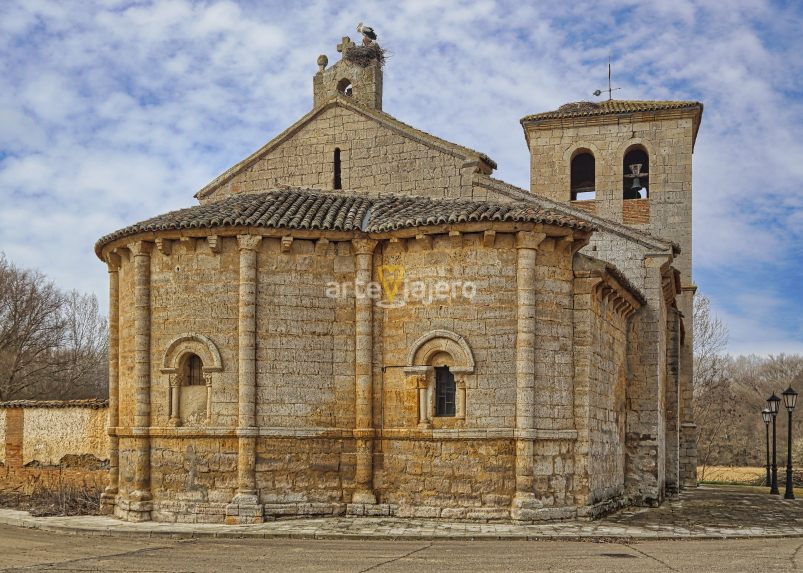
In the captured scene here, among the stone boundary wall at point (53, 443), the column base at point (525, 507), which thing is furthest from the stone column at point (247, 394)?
the stone boundary wall at point (53, 443)

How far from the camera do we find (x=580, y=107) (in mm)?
26656

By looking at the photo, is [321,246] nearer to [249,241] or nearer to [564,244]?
[249,241]

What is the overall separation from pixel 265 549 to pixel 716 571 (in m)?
6.16

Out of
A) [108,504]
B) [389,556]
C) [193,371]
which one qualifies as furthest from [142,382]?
[389,556]

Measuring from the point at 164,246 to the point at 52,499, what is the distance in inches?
249

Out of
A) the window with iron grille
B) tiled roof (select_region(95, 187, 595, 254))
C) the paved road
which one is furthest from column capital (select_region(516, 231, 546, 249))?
the paved road

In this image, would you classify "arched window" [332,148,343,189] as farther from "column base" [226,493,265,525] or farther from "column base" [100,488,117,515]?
"column base" [100,488,117,515]

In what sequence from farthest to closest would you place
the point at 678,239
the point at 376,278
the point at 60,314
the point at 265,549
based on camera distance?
the point at 60,314 → the point at 678,239 → the point at 376,278 → the point at 265,549

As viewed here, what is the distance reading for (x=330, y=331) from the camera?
15.7m

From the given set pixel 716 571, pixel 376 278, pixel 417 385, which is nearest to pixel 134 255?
pixel 376 278

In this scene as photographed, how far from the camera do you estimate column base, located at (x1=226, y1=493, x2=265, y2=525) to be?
48.0 feet

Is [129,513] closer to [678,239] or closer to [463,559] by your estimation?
[463,559]

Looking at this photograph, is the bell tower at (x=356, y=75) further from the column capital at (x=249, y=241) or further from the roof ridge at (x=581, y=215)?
the column capital at (x=249, y=241)

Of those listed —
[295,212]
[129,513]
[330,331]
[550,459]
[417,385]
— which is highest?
[295,212]
